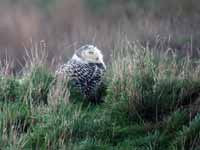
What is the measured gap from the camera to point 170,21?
40.9ft

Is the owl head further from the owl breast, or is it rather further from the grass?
the grass

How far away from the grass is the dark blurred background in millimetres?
4317

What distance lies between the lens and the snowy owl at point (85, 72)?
255 inches

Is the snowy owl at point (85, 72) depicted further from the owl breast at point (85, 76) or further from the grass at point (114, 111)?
the grass at point (114, 111)

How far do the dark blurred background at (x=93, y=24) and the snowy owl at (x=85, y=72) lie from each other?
392 cm

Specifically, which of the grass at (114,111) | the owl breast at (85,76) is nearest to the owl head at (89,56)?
the owl breast at (85,76)

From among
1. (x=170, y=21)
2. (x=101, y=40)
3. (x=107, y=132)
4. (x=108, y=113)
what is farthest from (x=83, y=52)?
(x=170, y=21)

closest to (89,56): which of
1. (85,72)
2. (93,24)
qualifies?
(85,72)

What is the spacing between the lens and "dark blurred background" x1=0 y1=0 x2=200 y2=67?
11617 mm

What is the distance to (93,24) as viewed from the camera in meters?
13.8

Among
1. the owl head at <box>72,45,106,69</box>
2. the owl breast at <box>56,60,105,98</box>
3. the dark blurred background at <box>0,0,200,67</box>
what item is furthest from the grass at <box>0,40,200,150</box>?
the dark blurred background at <box>0,0,200,67</box>

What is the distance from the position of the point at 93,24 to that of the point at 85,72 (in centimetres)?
745

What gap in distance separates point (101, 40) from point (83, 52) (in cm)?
455

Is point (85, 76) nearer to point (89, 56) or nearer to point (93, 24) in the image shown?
point (89, 56)
